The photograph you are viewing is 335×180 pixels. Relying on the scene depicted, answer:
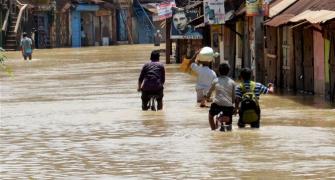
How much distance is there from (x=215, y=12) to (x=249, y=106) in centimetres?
1505

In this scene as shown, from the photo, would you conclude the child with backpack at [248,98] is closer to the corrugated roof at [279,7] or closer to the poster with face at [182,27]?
the corrugated roof at [279,7]

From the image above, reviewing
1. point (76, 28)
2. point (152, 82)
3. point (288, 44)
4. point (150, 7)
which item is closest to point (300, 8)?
point (288, 44)

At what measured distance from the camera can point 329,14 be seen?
63.1ft

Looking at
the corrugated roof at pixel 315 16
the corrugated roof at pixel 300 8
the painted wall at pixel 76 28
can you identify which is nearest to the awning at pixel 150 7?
the painted wall at pixel 76 28

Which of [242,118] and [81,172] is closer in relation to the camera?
[81,172]

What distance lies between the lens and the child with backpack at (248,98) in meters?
14.8

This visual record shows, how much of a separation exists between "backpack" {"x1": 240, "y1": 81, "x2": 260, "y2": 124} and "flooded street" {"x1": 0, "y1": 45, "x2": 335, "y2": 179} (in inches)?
8.4

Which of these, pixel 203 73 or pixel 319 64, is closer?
pixel 203 73

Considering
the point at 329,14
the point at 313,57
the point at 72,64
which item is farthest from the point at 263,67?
the point at 72,64

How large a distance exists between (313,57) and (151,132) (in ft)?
28.9

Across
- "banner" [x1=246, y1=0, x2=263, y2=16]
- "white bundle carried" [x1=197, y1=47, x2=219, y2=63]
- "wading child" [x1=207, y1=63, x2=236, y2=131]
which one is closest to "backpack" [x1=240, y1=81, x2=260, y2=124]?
"wading child" [x1=207, y1=63, x2=236, y2=131]

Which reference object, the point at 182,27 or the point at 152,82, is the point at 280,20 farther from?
the point at 182,27

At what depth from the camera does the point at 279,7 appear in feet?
86.2

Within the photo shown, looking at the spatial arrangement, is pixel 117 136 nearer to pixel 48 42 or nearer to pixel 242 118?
pixel 242 118
